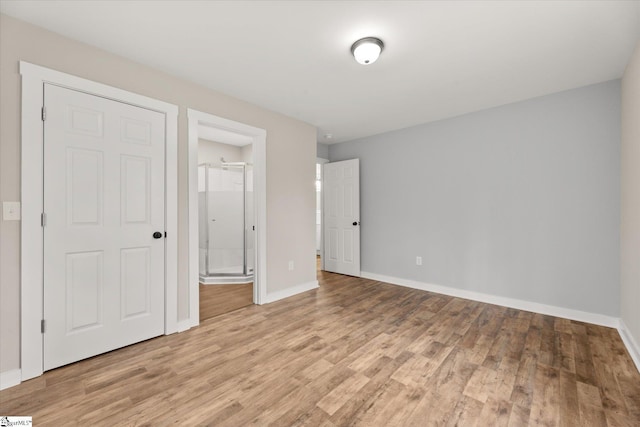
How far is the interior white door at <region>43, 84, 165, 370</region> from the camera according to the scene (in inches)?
81.0

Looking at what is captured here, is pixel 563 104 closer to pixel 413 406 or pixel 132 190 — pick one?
pixel 413 406

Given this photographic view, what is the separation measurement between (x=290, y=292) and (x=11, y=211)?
2.85 meters

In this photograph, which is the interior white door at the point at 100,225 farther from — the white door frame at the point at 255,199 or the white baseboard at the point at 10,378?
the white door frame at the point at 255,199

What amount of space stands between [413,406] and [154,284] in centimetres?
238

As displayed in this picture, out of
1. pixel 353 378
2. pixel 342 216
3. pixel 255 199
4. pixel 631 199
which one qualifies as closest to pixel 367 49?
pixel 255 199

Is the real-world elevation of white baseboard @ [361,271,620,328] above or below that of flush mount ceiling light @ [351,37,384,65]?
below

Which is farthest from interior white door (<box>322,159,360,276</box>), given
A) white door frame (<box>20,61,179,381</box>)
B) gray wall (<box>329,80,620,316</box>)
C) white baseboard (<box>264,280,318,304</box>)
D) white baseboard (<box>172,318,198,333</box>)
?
white door frame (<box>20,61,179,381</box>)

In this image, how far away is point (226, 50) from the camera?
7.53 ft

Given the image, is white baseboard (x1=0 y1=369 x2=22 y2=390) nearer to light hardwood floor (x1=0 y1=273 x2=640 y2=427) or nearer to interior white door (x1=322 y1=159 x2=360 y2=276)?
light hardwood floor (x1=0 y1=273 x2=640 y2=427)

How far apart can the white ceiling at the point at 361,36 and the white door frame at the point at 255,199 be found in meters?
0.38

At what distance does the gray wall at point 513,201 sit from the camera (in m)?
2.87

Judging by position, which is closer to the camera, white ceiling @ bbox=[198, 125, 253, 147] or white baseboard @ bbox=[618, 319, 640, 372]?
white baseboard @ bbox=[618, 319, 640, 372]
